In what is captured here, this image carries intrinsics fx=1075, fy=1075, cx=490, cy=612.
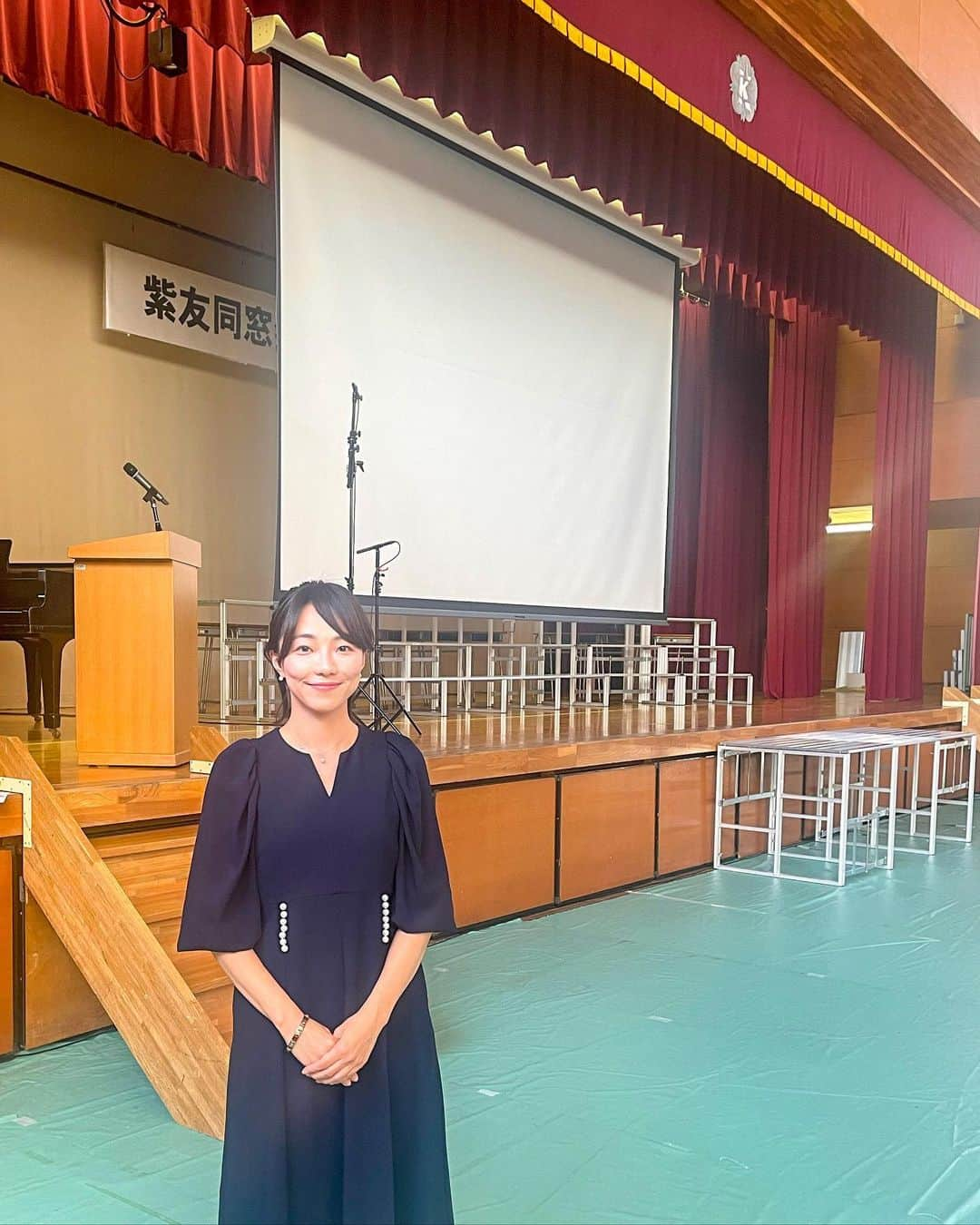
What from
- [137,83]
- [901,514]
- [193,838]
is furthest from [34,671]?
[901,514]

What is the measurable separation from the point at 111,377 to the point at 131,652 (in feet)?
10.8

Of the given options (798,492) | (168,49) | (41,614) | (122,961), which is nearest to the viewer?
(122,961)

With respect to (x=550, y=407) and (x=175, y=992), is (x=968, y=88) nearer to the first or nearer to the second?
(x=550, y=407)

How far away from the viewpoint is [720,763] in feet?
15.7

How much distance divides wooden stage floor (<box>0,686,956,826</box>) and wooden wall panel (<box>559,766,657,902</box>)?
0.28 ft

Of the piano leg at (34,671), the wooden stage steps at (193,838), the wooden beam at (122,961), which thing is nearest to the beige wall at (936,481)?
the wooden stage steps at (193,838)

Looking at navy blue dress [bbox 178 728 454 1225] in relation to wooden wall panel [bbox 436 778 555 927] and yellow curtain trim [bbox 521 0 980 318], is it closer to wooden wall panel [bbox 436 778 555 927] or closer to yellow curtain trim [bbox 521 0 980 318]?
wooden wall panel [bbox 436 778 555 927]

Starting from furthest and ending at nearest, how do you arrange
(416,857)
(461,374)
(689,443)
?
(689,443) < (461,374) < (416,857)

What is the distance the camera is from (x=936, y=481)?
993 cm


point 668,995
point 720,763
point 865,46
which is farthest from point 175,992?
point 865,46

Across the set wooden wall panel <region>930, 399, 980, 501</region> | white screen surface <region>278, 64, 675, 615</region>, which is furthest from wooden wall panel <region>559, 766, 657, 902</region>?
wooden wall panel <region>930, 399, 980, 501</region>

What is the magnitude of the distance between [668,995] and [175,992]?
144cm

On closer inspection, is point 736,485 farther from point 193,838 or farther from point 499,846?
point 193,838

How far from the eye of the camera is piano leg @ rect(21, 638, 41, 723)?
3900 millimetres
